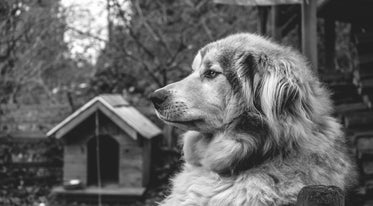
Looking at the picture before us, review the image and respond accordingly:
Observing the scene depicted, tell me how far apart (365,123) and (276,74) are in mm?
3140

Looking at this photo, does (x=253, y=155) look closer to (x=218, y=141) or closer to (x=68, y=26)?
(x=218, y=141)

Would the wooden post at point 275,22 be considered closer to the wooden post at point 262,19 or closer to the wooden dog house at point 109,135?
the wooden post at point 262,19

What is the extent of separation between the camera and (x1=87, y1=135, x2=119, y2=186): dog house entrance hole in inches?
239

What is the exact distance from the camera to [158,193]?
5.97 metres

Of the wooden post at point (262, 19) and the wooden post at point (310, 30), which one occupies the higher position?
the wooden post at point (262, 19)

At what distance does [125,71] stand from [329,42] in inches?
136


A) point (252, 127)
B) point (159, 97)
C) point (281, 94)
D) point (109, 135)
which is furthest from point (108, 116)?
point (281, 94)

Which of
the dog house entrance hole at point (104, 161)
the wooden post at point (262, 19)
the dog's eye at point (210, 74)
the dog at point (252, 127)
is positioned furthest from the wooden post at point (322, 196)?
the wooden post at point (262, 19)

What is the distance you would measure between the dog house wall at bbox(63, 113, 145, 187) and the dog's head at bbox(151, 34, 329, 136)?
3.18m

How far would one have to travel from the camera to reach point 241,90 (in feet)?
8.09

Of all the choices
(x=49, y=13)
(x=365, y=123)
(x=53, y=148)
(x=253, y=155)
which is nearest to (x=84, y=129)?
(x=53, y=148)

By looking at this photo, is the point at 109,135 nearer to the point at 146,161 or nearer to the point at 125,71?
the point at 146,161

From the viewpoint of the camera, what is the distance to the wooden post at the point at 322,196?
1662 mm

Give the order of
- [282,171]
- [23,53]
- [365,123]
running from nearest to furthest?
[282,171], [365,123], [23,53]
